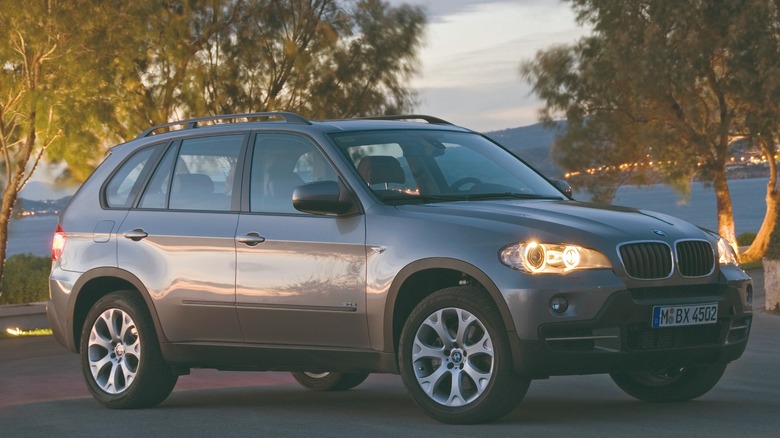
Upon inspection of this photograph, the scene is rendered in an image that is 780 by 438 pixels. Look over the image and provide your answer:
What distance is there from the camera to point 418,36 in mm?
41812

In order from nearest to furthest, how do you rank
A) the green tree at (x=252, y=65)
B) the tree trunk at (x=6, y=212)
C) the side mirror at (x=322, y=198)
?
1. the side mirror at (x=322, y=198)
2. the tree trunk at (x=6, y=212)
3. the green tree at (x=252, y=65)

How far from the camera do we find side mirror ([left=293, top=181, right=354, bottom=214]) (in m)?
8.79

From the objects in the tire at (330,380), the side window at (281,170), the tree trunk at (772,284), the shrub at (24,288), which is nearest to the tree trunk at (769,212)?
the shrub at (24,288)

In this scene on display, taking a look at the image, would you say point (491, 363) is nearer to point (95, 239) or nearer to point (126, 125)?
point (95, 239)

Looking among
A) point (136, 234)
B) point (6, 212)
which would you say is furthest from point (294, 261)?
point (6, 212)

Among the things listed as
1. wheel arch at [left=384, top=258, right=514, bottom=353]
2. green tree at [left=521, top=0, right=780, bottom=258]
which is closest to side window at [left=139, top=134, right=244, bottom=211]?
wheel arch at [left=384, top=258, right=514, bottom=353]

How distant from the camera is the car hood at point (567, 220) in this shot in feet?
26.9

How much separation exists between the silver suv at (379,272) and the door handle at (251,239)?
0.01m

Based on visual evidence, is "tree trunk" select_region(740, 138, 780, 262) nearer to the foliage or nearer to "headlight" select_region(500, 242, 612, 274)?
the foliage

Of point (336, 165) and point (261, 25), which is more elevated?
point (261, 25)

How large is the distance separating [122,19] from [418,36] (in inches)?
635

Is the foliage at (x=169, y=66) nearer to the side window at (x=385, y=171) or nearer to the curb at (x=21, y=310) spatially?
the curb at (x=21, y=310)

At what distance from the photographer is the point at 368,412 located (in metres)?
9.56

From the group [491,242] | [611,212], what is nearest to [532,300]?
[491,242]
